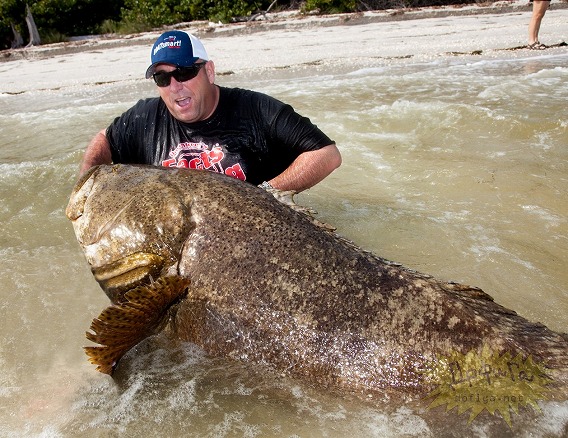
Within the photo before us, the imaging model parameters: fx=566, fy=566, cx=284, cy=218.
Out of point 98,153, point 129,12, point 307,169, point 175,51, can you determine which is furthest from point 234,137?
point 129,12

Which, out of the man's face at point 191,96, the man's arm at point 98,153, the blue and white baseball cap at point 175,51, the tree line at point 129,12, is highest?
the tree line at point 129,12

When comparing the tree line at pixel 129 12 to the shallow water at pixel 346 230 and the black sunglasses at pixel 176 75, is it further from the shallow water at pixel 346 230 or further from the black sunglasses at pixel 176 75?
the black sunglasses at pixel 176 75

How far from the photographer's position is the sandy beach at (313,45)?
10.6m

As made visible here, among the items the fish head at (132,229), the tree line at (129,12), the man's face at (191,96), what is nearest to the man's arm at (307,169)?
the man's face at (191,96)

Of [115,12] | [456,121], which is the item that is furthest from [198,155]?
[115,12]

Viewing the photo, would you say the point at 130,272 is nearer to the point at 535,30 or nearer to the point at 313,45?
the point at 535,30

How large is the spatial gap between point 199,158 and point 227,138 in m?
0.24

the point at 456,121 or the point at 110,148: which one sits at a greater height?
the point at 110,148

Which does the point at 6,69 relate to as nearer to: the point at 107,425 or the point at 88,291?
the point at 88,291

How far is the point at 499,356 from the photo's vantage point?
2.05 meters

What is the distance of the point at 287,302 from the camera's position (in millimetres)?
2344

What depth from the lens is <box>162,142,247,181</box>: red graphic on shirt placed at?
3.85m

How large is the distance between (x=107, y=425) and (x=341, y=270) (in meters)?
1.26

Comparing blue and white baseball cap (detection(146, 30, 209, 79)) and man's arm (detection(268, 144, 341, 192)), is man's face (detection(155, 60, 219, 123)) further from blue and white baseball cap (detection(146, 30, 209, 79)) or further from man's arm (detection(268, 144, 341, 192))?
man's arm (detection(268, 144, 341, 192))
